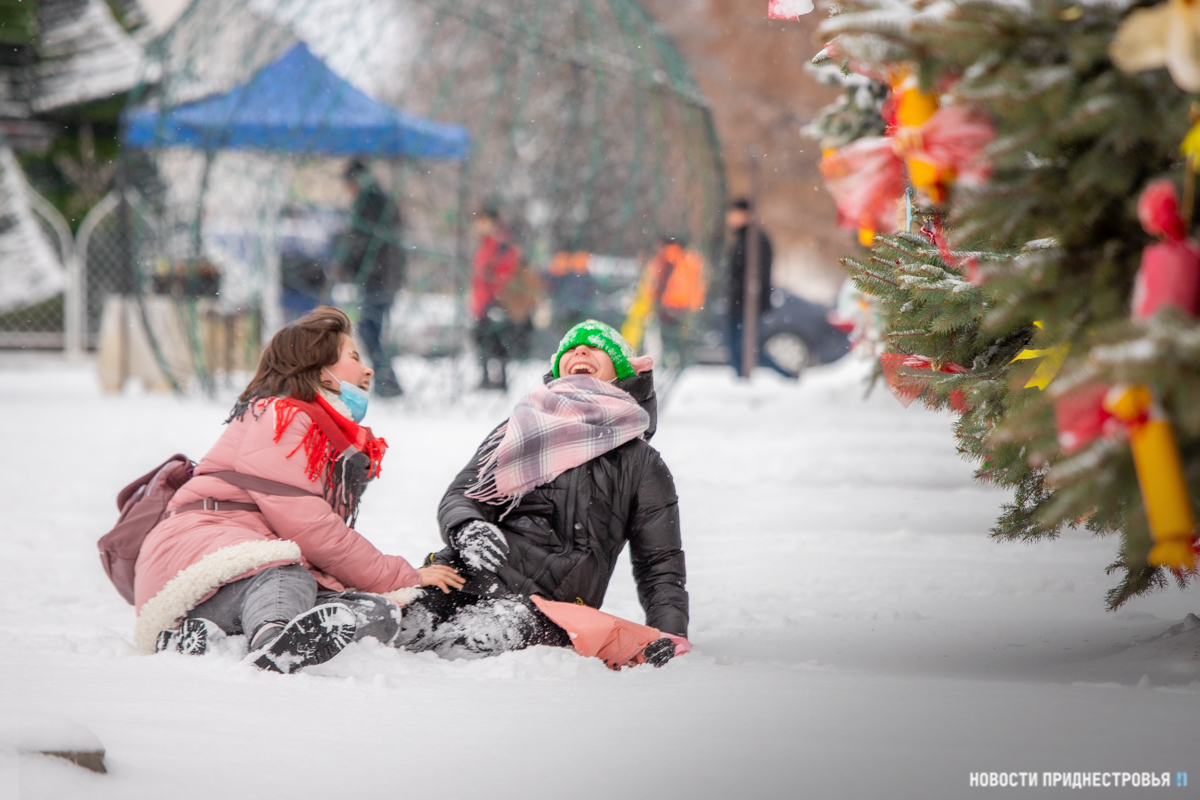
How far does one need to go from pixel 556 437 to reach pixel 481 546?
0.33 meters

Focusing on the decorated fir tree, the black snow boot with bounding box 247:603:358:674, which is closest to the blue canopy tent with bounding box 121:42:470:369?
the black snow boot with bounding box 247:603:358:674

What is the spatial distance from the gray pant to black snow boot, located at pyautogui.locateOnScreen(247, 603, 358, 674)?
14 cm

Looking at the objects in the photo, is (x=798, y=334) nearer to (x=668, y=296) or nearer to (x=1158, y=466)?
(x=668, y=296)

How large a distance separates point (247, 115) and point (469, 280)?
2385 mm

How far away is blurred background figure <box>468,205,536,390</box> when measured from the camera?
8570 millimetres

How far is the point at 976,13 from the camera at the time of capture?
1.48 meters

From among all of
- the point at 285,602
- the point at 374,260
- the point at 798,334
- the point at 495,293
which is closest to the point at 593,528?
the point at 285,602

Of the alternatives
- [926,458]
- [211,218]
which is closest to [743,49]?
[211,218]

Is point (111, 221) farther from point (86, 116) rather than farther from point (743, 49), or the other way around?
point (743, 49)

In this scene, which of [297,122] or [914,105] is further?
[297,122]

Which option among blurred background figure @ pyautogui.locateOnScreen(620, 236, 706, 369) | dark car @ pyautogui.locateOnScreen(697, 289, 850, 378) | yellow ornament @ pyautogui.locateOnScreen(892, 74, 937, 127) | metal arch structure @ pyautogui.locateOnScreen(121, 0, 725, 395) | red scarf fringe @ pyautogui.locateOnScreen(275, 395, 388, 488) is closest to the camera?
yellow ornament @ pyautogui.locateOnScreen(892, 74, 937, 127)

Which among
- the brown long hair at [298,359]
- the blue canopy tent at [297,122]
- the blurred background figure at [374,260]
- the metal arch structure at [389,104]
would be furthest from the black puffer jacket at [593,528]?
the blue canopy tent at [297,122]

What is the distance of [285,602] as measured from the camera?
2.47 metres

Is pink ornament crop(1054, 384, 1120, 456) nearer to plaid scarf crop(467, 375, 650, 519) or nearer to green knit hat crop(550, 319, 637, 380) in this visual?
plaid scarf crop(467, 375, 650, 519)
